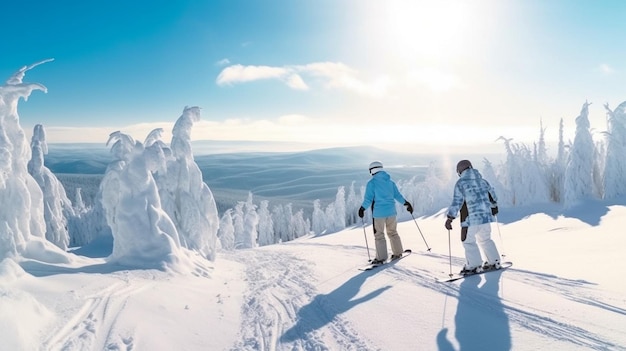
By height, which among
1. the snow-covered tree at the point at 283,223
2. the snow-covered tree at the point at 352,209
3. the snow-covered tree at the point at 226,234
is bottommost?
the snow-covered tree at the point at 283,223

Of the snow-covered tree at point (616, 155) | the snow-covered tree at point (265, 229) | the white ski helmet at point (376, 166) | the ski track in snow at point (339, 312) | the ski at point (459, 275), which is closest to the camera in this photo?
the ski track in snow at point (339, 312)

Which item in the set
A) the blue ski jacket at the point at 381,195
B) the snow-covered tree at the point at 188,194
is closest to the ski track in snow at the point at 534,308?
the blue ski jacket at the point at 381,195

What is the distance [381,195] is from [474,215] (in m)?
2.36

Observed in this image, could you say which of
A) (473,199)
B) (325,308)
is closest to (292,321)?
(325,308)

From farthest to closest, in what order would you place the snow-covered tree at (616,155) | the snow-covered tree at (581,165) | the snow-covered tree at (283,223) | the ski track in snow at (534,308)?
the snow-covered tree at (283,223)
the snow-covered tree at (581,165)
the snow-covered tree at (616,155)
the ski track in snow at (534,308)

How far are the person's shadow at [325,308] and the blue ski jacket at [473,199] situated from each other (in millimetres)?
1958

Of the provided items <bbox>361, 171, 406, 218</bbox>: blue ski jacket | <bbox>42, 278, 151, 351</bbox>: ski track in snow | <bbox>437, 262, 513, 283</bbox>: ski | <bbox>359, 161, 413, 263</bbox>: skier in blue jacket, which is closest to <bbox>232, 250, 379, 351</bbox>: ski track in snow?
<bbox>42, 278, 151, 351</bbox>: ski track in snow

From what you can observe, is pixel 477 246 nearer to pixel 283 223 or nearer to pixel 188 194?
pixel 188 194

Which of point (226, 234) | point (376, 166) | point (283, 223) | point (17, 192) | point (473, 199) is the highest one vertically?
point (376, 166)

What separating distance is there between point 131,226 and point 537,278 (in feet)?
29.6

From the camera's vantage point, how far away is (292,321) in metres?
5.24

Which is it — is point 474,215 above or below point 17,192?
below

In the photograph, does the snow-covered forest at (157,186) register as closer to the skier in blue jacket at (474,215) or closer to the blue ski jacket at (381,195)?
the blue ski jacket at (381,195)

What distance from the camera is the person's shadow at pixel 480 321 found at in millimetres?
3973
